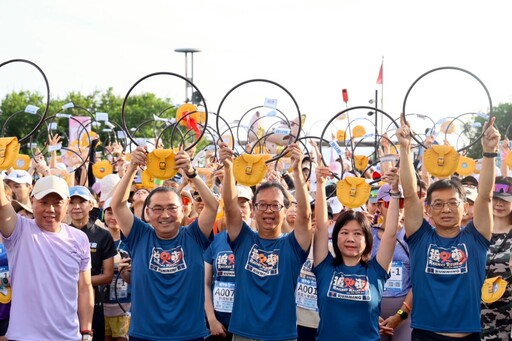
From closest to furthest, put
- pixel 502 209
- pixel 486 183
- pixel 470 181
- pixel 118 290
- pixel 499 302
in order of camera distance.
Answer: pixel 486 183, pixel 499 302, pixel 502 209, pixel 118 290, pixel 470 181

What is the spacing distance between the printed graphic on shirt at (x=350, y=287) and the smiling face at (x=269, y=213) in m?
0.63

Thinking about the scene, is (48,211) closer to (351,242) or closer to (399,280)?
(351,242)

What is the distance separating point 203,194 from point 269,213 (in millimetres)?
552

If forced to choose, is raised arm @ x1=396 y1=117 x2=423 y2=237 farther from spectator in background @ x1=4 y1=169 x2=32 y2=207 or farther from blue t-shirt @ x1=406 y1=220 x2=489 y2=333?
spectator in background @ x1=4 y1=169 x2=32 y2=207

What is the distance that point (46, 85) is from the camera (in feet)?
22.3

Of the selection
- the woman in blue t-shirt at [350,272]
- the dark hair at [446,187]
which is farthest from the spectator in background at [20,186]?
the dark hair at [446,187]

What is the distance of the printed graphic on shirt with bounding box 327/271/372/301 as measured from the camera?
5820 mm

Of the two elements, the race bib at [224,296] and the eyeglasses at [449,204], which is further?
the race bib at [224,296]

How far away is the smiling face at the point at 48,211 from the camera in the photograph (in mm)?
5797

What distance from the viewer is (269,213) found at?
6.04 metres

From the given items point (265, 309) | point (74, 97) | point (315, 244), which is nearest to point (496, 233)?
point (315, 244)

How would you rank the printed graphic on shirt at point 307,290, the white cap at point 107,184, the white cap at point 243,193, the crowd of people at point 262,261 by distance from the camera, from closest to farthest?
the crowd of people at point 262,261
the printed graphic on shirt at point 307,290
the white cap at point 243,193
the white cap at point 107,184

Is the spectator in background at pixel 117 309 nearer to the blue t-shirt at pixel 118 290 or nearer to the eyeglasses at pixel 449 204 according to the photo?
the blue t-shirt at pixel 118 290

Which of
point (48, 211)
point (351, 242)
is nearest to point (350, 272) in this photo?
point (351, 242)
